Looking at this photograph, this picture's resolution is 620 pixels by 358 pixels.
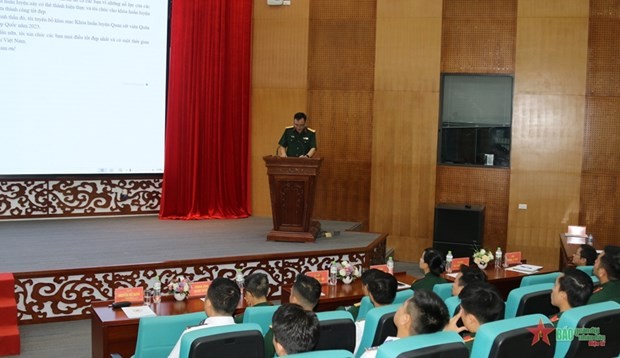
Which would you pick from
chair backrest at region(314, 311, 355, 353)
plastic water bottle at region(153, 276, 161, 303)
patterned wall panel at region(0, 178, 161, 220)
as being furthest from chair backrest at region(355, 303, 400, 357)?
patterned wall panel at region(0, 178, 161, 220)

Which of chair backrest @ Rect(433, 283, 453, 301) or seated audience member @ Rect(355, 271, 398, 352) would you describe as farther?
chair backrest @ Rect(433, 283, 453, 301)

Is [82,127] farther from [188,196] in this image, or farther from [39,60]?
[188,196]

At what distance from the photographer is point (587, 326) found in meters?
2.77

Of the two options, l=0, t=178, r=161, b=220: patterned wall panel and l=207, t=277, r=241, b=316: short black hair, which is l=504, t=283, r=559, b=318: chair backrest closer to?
l=207, t=277, r=241, b=316: short black hair

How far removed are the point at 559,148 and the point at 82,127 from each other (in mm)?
5387

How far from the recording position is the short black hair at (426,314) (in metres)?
2.51

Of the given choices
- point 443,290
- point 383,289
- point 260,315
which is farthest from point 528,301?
point 260,315

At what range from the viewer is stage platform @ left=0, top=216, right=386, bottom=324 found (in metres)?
5.29

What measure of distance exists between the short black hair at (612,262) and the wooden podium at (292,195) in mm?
2982

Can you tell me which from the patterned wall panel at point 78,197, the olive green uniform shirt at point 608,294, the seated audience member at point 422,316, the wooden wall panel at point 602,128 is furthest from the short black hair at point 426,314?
the wooden wall panel at point 602,128

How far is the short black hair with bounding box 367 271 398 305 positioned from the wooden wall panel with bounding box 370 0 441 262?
4.95 meters

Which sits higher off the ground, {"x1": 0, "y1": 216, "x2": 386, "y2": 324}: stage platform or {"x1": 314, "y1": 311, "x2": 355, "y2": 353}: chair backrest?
{"x1": 314, "y1": 311, "x2": 355, "y2": 353}: chair backrest

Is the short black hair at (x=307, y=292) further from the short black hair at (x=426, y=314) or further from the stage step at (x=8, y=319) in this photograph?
the stage step at (x=8, y=319)

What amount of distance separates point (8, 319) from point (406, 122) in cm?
501
